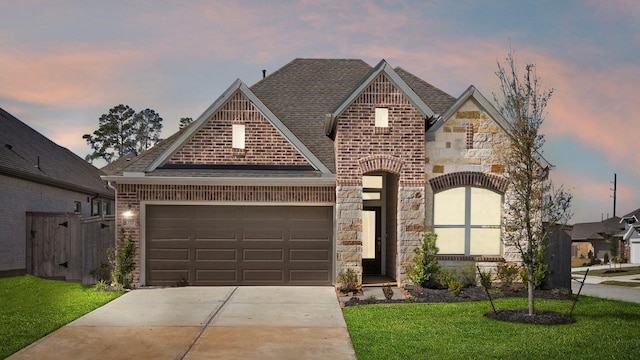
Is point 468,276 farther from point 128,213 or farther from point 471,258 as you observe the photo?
point 128,213

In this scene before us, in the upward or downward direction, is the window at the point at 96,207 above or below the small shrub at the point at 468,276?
above

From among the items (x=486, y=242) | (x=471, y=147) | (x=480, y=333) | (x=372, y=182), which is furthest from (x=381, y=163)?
(x=480, y=333)

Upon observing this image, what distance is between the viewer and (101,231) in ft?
61.3

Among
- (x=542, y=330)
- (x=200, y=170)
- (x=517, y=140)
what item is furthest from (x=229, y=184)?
(x=542, y=330)

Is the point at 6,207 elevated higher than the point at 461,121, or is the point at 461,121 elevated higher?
the point at 461,121

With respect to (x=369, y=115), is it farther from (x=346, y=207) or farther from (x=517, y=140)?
(x=517, y=140)

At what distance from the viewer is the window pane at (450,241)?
17.8 m

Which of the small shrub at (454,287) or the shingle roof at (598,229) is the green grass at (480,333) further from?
the shingle roof at (598,229)

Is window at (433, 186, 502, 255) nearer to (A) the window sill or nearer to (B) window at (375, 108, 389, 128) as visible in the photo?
(A) the window sill

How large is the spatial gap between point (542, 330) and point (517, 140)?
426 centimetres

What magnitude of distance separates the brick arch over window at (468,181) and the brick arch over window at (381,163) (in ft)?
3.82

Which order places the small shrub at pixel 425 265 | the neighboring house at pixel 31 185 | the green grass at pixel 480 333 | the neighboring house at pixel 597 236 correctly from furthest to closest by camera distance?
1. the neighboring house at pixel 597 236
2. the neighboring house at pixel 31 185
3. the small shrub at pixel 425 265
4. the green grass at pixel 480 333

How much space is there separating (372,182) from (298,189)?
3.13 meters

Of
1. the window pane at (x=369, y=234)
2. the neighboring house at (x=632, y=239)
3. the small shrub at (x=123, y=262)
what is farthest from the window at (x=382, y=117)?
the neighboring house at (x=632, y=239)
